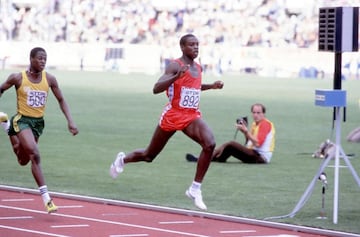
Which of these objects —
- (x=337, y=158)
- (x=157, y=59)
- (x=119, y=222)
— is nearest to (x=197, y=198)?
(x=119, y=222)

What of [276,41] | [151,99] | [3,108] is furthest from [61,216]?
[276,41]

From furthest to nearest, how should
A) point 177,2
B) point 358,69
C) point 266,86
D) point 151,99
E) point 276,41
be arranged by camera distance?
1. point 177,2
2. point 276,41
3. point 358,69
4. point 266,86
5. point 151,99

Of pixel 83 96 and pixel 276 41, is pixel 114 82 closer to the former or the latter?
pixel 83 96

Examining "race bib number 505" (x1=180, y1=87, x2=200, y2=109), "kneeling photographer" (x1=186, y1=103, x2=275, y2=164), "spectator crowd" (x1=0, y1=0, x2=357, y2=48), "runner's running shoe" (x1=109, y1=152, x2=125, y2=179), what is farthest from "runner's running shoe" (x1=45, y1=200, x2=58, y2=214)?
"spectator crowd" (x1=0, y1=0, x2=357, y2=48)

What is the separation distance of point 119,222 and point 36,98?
1859mm

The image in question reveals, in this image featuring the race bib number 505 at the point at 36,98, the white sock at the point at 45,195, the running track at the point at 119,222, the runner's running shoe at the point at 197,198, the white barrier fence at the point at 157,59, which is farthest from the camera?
the white barrier fence at the point at 157,59

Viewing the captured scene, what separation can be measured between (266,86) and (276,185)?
82.7 feet

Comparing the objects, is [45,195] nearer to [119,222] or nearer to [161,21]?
[119,222]

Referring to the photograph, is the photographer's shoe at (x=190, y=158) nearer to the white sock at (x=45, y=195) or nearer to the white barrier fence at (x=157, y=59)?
A: the white sock at (x=45, y=195)

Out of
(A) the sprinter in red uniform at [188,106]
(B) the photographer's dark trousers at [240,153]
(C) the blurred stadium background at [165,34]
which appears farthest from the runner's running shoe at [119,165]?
(C) the blurred stadium background at [165,34]

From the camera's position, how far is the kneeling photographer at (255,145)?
57.8ft

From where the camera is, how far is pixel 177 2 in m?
55.2

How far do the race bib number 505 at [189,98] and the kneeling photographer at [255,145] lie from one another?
4.74 metres

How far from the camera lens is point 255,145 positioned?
17.9 m
